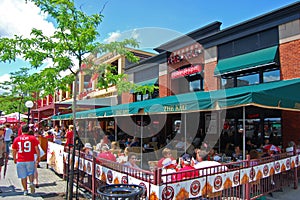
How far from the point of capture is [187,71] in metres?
14.4

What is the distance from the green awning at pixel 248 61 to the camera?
970 cm

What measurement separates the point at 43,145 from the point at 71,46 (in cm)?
671

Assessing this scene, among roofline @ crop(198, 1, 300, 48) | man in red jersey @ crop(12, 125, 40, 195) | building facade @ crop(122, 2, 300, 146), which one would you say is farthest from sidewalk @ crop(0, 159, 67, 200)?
roofline @ crop(198, 1, 300, 48)

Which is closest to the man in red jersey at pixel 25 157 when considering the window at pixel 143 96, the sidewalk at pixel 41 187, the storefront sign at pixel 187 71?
the sidewalk at pixel 41 187

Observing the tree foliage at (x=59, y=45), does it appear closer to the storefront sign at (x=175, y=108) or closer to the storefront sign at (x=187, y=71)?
the storefront sign at (x=175, y=108)

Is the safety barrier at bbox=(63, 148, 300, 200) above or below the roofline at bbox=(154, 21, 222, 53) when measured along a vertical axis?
below

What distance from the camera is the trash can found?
11.6 ft

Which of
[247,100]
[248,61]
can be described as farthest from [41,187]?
[248,61]

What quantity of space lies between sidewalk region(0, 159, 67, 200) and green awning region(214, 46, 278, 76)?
26.2ft

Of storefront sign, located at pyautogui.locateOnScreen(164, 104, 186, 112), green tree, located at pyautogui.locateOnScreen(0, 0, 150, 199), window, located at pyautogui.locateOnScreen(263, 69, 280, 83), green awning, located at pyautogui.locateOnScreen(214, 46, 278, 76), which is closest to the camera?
green tree, located at pyautogui.locateOnScreen(0, 0, 150, 199)

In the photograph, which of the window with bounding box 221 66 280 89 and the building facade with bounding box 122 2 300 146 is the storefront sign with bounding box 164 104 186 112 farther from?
the window with bounding box 221 66 280 89

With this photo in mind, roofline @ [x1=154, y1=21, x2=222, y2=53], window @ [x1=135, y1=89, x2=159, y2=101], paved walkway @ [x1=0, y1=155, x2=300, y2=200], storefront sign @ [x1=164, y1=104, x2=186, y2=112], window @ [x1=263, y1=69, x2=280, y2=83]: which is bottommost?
paved walkway @ [x1=0, y1=155, x2=300, y2=200]

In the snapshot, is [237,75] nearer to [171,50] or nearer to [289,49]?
[289,49]

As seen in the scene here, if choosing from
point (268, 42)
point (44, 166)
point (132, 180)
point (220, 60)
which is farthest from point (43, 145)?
point (268, 42)
